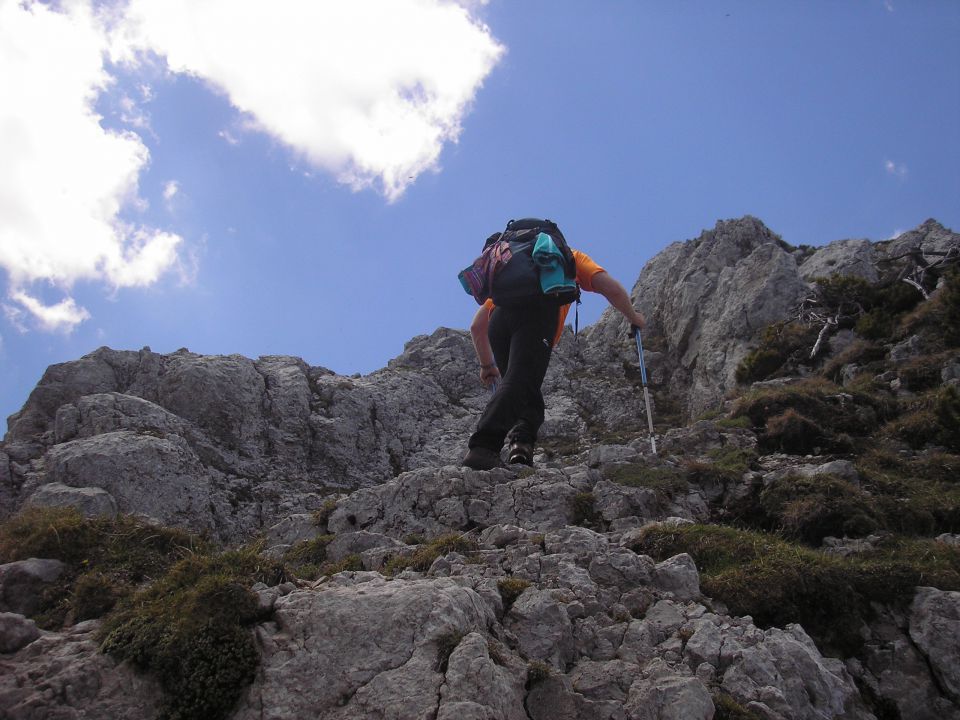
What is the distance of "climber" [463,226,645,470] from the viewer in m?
10.8

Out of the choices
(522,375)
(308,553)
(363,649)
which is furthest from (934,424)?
(363,649)

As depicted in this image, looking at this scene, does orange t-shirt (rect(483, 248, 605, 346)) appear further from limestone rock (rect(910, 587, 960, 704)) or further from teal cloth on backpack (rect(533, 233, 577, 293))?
limestone rock (rect(910, 587, 960, 704))

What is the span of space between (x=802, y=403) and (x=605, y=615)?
359 inches

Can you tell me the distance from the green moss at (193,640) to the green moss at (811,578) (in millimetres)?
4378

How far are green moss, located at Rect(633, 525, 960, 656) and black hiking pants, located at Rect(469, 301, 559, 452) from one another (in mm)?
3713

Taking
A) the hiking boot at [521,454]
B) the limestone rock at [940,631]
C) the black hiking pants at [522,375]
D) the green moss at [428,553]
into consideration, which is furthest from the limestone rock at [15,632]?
the limestone rock at [940,631]

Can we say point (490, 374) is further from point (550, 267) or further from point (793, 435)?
point (793, 435)

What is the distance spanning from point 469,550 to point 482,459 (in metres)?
3.13

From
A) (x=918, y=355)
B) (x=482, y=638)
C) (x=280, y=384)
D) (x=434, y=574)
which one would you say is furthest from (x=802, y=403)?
(x=280, y=384)

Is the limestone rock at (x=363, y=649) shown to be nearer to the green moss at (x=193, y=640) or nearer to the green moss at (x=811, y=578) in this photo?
the green moss at (x=193, y=640)

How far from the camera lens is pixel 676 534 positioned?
7863 millimetres

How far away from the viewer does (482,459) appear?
10.5 m

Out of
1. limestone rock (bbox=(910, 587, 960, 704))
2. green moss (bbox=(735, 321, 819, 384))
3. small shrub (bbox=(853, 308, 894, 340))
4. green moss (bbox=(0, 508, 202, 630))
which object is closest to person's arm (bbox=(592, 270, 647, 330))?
limestone rock (bbox=(910, 587, 960, 704))

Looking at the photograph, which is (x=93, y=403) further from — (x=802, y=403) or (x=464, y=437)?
(x=802, y=403)
